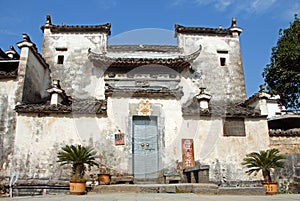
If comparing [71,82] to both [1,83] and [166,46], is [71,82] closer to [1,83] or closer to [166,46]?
[1,83]

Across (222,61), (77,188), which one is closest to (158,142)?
(77,188)

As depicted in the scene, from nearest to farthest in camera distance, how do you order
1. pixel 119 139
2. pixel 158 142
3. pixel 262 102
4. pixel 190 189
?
1. pixel 190 189
2. pixel 119 139
3. pixel 158 142
4. pixel 262 102

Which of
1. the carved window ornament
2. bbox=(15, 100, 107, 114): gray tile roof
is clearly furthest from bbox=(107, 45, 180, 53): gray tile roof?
bbox=(15, 100, 107, 114): gray tile roof

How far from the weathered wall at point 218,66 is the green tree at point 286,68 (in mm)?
1999

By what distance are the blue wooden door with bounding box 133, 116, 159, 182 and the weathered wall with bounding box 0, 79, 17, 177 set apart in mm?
5077

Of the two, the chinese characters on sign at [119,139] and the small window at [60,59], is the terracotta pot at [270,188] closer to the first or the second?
the chinese characters on sign at [119,139]

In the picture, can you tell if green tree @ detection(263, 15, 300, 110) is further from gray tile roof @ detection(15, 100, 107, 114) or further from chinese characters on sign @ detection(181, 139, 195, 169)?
gray tile roof @ detection(15, 100, 107, 114)

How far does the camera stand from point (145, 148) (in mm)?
12734

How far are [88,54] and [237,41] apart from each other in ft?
31.4

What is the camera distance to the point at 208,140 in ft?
42.1

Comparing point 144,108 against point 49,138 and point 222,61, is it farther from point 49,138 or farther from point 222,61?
point 222,61

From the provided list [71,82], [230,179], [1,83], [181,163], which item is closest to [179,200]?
[181,163]

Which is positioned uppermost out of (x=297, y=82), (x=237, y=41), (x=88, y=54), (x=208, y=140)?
(x=237, y=41)

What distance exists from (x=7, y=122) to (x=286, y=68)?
1557 centimetres
